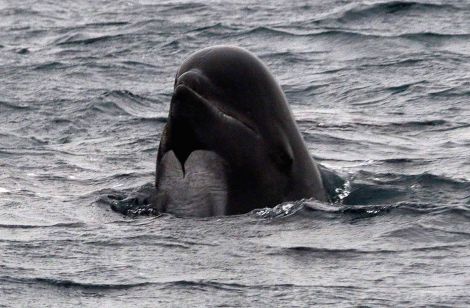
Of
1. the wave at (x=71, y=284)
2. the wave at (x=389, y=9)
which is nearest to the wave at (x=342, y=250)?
the wave at (x=71, y=284)

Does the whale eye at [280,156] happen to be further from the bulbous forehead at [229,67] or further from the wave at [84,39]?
the wave at [84,39]

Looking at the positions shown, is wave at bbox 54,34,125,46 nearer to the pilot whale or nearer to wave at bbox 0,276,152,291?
the pilot whale

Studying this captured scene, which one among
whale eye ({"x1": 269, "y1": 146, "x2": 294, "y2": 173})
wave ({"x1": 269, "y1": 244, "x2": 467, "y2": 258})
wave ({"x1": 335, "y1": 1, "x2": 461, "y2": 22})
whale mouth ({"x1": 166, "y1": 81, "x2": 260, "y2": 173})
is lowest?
wave ({"x1": 335, "y1": 1, "x2": 461, "y2": 22})

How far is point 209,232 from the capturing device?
383 inches

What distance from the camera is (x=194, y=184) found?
33.1 feet

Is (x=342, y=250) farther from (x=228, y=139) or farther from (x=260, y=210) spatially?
(x=228, y=139)

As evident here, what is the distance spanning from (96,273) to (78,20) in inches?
658

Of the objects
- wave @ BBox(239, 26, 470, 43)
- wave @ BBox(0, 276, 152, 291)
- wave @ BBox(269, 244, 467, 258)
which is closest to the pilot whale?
wave @ BBox(269, 244, 467, 258)

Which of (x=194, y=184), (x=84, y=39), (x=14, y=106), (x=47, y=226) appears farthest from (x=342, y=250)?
(x=84, y=39)

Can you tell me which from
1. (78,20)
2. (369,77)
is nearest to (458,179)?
(369,77)

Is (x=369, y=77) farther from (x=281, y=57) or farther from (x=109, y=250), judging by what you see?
(x=109, y=250)

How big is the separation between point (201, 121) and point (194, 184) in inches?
20.1

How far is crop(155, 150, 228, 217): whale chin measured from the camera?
32.6 feet

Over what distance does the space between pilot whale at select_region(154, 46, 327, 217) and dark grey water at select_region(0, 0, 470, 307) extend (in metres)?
0.21
